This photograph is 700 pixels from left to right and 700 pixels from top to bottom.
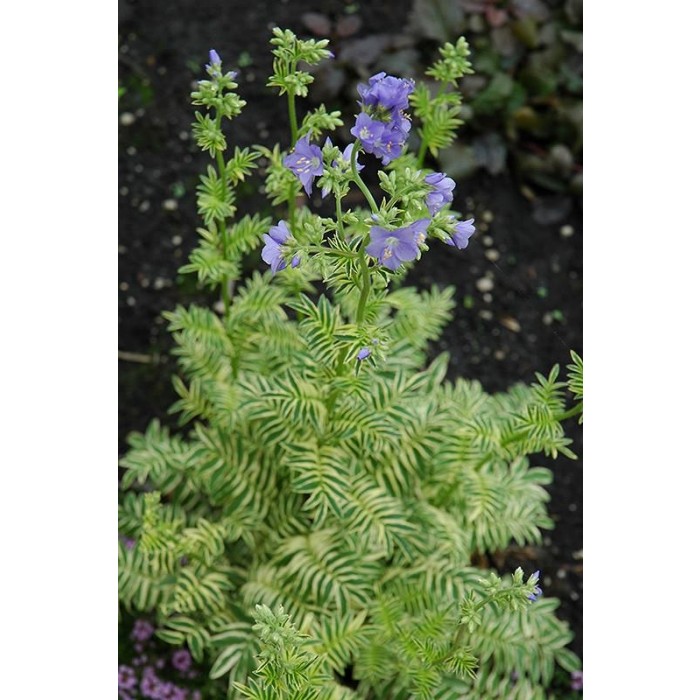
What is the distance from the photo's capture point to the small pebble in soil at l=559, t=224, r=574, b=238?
10.8ft

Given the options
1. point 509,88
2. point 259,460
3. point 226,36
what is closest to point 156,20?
point 226,36

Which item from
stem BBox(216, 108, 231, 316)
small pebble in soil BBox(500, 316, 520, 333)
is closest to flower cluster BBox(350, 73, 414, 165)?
stem BBox(216, 108, 231, 316)

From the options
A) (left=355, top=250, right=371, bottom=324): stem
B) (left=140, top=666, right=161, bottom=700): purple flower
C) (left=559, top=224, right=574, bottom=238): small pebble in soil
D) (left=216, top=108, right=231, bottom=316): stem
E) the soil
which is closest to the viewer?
(left=355, top=250, right=371, bottom=324): stem

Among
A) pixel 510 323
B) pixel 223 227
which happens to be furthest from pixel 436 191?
pixel 510 323

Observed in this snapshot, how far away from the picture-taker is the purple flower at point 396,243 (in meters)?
1.41

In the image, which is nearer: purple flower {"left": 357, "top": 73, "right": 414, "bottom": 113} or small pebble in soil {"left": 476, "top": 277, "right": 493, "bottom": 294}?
purple flower {"left": 357, "top": 73, "right": 414, "bottom": 113}

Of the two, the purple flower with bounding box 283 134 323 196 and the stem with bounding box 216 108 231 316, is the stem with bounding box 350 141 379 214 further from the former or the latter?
the stem with bounding box 216 108 231 316

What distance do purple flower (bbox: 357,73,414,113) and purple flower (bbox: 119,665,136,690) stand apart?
1.72 m

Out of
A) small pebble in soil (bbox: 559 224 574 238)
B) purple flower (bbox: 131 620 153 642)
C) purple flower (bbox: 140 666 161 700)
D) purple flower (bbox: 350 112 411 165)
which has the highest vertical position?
purple flower (bbox: 350 112 411 165)

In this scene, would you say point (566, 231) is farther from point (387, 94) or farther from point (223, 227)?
point (387, 94)

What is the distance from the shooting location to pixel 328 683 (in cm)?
198

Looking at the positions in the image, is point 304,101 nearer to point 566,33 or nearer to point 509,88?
point 509,88

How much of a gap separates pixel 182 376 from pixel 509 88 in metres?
1.59

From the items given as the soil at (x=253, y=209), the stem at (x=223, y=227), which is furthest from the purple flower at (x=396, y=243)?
the soil at (x=253, y=209)
